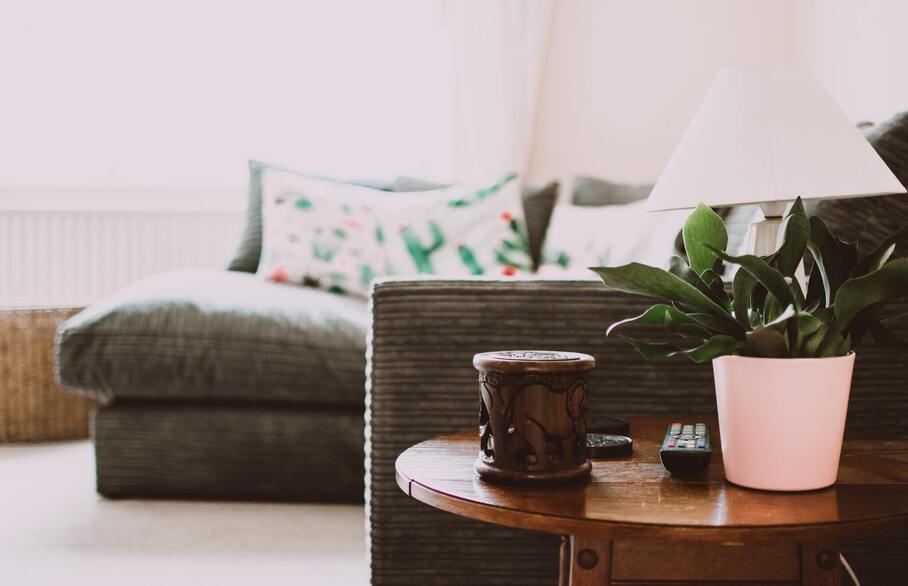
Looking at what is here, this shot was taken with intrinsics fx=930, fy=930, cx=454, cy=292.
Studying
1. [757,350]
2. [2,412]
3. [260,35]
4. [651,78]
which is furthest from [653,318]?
[260,35]

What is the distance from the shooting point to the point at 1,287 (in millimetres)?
3488

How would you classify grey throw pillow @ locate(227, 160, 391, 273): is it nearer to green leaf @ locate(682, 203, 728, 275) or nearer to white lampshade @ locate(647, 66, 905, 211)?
white lampshade @ locate(647, 66, 905, 211)

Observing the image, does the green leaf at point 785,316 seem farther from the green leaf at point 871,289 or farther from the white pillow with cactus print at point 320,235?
the white pillow with cactus print at point 320,235

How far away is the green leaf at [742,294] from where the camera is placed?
85cm

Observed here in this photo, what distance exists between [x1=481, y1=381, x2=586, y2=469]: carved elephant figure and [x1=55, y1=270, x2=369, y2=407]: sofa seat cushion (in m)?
1.21

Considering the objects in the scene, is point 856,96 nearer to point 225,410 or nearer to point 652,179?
point 652,179

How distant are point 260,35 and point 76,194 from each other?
0.92 meters

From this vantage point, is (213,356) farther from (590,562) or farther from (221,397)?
(590,562)

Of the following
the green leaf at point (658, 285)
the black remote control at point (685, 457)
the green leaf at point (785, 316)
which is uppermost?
the green leaf at point (658, 285)

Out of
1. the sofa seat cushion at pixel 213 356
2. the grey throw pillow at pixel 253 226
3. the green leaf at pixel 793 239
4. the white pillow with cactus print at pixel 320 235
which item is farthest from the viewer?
the grey throw pillow at pixel 253 226

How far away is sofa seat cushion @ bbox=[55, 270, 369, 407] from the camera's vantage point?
6.75 ft

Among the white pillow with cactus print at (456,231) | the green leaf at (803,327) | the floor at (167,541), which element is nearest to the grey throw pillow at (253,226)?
the white pillow with cactus print at (456,231)

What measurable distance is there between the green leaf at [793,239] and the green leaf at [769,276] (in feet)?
0.12

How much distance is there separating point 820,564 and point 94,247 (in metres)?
3.15
